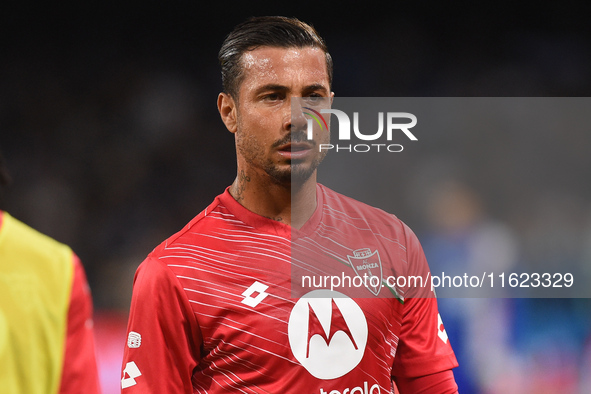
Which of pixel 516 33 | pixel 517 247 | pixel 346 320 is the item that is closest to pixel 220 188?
pixel 346 320

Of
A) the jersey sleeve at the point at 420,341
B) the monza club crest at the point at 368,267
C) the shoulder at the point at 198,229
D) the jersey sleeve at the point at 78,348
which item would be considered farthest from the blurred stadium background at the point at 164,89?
the jersey sleeve at the point at 78,348

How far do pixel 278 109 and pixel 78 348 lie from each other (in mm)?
853

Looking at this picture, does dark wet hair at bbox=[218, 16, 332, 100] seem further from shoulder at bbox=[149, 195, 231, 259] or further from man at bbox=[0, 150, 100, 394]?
man at bbox=[0, 150, 100, 394]

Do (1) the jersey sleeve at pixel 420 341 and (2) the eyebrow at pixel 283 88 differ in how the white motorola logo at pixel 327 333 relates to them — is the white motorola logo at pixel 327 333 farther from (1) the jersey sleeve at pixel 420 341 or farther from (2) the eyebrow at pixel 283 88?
(2) the eyebrow at pixel 283 88

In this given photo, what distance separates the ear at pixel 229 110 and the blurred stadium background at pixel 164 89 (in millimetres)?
681

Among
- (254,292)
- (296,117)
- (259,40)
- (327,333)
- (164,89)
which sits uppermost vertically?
(164,89)

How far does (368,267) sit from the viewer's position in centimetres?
190

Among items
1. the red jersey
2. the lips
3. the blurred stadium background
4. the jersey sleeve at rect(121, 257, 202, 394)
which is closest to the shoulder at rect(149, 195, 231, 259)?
the red jersey

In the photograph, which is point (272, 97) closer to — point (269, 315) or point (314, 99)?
point (314, 99)

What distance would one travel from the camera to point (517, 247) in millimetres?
2180

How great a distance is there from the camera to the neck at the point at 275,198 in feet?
6.08

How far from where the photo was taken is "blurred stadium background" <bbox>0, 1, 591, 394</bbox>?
251cm

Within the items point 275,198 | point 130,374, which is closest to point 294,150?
point 275,198

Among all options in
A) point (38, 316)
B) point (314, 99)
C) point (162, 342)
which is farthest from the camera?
point (314, 99)
